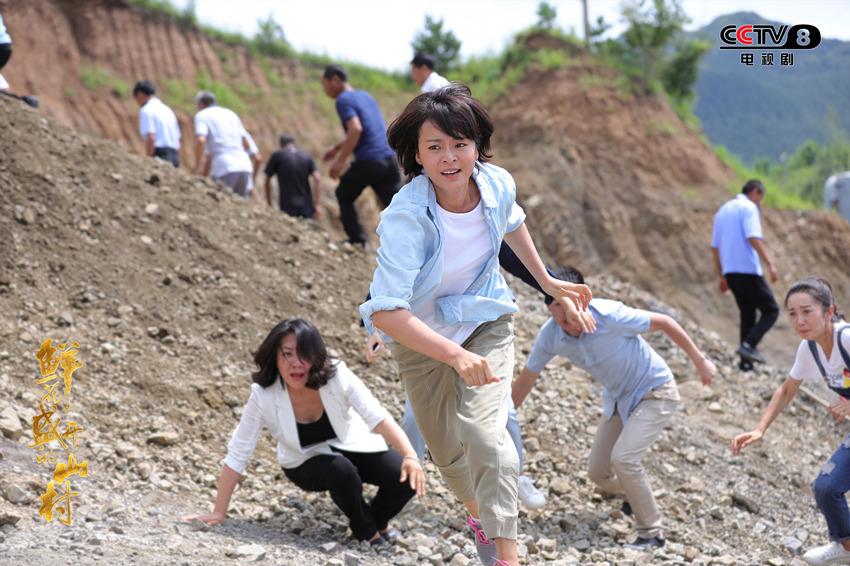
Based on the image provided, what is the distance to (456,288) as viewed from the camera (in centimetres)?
331

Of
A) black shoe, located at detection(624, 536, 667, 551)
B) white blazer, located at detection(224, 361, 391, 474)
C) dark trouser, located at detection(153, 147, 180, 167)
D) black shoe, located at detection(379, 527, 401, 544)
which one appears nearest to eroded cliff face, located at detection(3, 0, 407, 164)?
dark trouser, located at detection(153, 147, 180, 167)

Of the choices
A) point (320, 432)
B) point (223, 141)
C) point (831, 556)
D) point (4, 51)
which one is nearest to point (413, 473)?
point (320, 432)

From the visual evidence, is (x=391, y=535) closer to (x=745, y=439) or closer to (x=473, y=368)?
(x=745, y=439)

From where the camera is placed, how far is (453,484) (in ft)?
11.8

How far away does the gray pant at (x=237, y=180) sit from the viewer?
1033 centimetres

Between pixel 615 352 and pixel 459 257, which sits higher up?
pixel 459 257

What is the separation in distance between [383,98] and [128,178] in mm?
15006

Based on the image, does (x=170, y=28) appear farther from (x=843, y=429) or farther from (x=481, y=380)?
(x=481, y=380)

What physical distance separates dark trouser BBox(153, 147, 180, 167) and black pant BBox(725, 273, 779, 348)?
6.13 metres

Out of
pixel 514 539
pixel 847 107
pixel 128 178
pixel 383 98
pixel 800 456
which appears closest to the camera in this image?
pixel 514 539

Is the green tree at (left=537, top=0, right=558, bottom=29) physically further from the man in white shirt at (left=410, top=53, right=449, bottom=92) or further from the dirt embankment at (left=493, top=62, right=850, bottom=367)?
the man in white shirt at (left=410, top=53, right=449, bottom=92)

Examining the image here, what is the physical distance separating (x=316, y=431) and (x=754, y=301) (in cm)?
656

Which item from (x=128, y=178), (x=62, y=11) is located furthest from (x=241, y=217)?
(x=62, y=11)

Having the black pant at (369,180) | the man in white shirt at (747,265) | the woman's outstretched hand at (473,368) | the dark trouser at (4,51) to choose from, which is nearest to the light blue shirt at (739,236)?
the man in white shirt at (747,265)
